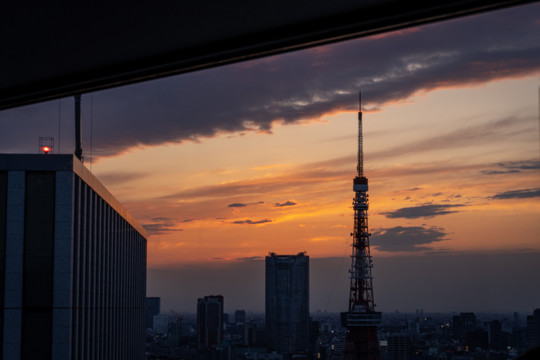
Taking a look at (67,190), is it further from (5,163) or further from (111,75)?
(111,75)

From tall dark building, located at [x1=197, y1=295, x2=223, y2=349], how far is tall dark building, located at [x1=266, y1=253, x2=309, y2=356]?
3.86 m

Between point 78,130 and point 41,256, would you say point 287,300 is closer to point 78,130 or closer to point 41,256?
point 78,130

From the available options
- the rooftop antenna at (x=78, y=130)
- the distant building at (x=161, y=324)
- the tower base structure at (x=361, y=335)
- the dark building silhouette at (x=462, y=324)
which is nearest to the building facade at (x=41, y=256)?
the rooftop antenna at (x=78, y=130)

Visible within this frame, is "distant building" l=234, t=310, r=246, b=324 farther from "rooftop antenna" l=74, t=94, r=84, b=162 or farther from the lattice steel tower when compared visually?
"rooftop antenna" l=74, t=94, r=84, b=162

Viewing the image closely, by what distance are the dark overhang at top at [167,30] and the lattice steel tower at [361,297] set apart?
44103 mm

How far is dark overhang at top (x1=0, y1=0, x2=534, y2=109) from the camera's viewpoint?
2428 millimetres

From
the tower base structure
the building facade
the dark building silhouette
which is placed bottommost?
the tower base structure

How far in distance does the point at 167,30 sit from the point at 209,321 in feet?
160

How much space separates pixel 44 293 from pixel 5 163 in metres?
2.55

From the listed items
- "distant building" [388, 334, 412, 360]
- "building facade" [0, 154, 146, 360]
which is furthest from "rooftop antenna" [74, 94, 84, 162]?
"distant building" [388, 334, 412, 360]

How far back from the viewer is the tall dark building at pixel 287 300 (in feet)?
155

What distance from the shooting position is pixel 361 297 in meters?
46.7

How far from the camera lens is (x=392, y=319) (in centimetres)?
4456

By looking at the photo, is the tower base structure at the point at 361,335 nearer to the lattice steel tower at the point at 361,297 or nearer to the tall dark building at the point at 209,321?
the lattice steel tower at the point at 361,297
